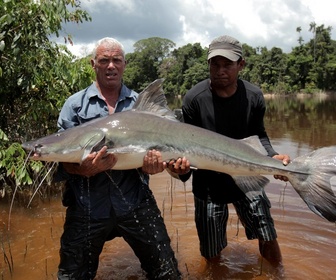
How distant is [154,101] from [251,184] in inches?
47.2

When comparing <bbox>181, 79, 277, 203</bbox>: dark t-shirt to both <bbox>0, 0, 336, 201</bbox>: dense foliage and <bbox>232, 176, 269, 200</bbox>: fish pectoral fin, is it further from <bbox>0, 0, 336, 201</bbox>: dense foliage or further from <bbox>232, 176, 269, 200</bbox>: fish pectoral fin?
<bbox>0, 0, 336, 201</bbox>: dense foliage

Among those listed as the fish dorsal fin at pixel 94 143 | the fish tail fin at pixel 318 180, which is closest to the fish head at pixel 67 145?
the fish dorsal fin at pixel 94 143

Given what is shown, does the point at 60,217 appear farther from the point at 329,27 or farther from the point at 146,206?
the point at 329,27

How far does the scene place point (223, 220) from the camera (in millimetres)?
3998

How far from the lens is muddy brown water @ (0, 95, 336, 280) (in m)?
4.45

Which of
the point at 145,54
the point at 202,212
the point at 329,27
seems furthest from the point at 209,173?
the point at 145,54

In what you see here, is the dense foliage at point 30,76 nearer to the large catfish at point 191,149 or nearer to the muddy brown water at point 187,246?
the muddy brown water at point 187,246

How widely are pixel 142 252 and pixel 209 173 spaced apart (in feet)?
3.51

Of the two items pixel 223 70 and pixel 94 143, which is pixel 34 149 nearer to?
pixel 94 143

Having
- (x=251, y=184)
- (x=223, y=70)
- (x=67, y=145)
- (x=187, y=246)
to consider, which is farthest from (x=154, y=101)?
(x=187, y=246)

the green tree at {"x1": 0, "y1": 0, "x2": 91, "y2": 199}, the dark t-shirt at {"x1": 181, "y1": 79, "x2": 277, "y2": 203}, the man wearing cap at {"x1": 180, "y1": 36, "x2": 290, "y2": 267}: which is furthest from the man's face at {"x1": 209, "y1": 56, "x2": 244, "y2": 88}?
the green tree at {"x1": 0, "y1": 0, "x2": 91, "y2": 199}

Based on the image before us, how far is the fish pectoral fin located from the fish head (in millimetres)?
1358

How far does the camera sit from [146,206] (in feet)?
11.0

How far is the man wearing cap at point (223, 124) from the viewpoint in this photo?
11.7 ft
